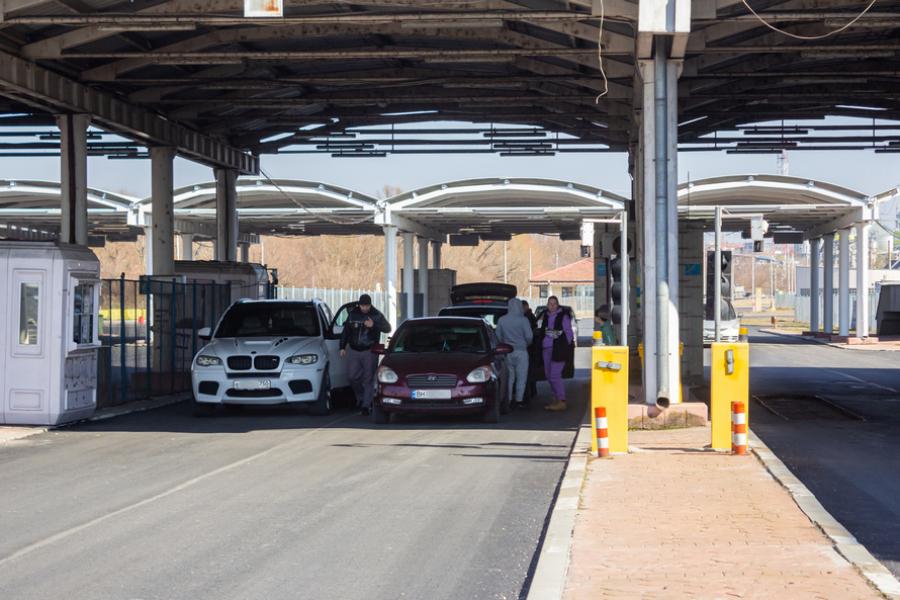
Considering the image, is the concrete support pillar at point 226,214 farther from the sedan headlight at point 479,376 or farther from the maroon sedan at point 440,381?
the sedan headlight at point 479,376

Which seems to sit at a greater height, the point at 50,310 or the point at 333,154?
the point at 333,154

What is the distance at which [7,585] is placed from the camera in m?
5.77

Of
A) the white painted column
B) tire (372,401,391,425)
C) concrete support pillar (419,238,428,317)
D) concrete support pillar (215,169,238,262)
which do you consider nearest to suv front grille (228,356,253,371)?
tire (372,401,391,425)

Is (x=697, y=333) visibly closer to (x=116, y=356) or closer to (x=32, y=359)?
(x=32, y=359)

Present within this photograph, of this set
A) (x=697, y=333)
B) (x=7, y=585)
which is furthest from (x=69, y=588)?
(x=697, y=333)

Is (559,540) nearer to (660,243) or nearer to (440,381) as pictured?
(660,243)

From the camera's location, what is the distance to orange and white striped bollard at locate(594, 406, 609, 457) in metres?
9.98

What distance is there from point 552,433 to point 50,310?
23.3ft

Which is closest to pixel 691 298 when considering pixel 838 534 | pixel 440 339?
pixel 440 339

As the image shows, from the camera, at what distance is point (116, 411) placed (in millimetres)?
15844

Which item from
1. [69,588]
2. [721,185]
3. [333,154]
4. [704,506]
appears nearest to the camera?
[69,588]

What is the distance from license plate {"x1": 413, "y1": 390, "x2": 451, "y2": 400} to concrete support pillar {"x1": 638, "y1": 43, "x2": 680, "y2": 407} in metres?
2.66

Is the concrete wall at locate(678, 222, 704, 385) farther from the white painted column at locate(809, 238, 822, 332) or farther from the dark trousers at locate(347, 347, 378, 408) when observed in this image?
the white painted column at locate(809, 238, 822, 332)

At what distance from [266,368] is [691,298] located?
325 inches
